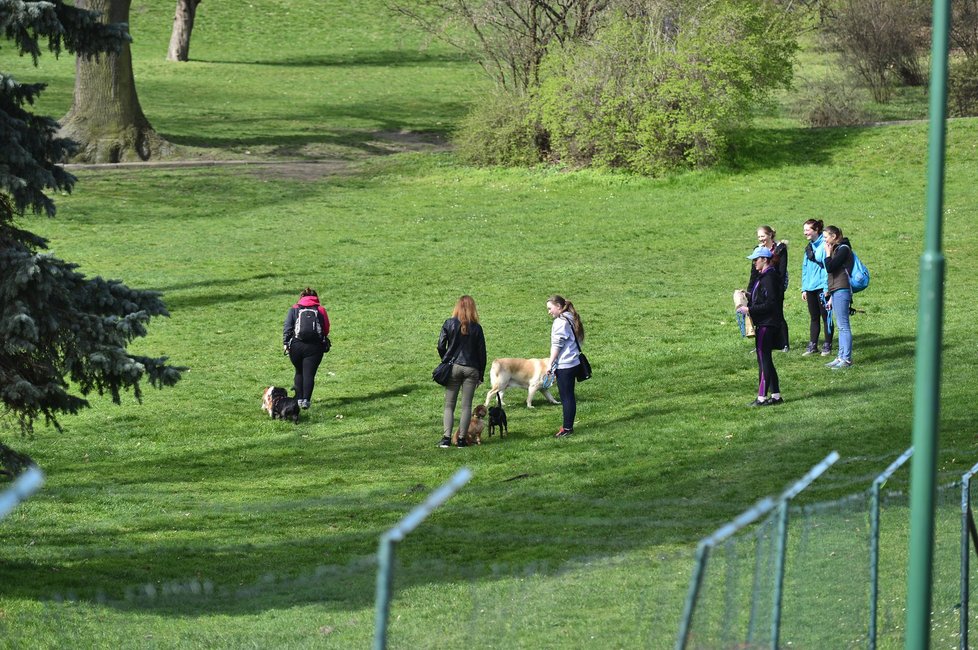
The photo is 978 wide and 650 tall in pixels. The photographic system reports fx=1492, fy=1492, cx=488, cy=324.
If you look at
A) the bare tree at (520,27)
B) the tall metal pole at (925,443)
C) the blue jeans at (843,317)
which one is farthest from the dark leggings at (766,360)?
the bare tree at (520,27)

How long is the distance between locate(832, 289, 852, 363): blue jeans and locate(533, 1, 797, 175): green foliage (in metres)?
15.7

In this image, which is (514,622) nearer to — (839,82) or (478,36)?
(478,36)

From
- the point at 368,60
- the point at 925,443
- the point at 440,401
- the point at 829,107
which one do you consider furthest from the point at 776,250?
the point at 368,60

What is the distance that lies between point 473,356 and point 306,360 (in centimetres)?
279

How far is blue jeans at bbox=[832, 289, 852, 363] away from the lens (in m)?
17.7

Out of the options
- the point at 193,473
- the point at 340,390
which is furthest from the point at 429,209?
the point at 193,473

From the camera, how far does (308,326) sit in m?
17.2

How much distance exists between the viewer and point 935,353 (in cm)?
591

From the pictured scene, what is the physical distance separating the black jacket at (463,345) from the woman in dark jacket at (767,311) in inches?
118

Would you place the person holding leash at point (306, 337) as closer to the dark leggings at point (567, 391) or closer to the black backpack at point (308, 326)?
the black backpack at point (308, 326)

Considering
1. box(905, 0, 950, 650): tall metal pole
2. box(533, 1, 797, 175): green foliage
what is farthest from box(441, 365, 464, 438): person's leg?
box(533, 1, 797, 175): green foliage

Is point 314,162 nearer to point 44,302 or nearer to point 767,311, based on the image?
point 767,311

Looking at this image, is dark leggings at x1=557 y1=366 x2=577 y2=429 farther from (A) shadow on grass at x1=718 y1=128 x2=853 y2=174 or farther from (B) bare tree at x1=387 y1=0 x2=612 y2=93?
(B) bare tree at x1=387 y1=0 x2=612 y2=93

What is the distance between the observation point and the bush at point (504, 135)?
36.4 meters
